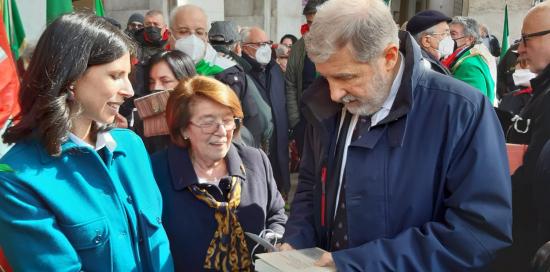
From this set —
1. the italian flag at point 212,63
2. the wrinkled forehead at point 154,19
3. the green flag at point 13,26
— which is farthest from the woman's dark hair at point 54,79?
the wrinkled forehead at point 154,19

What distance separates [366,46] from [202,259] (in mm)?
1331

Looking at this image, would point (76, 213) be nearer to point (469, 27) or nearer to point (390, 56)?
point (390, 56)

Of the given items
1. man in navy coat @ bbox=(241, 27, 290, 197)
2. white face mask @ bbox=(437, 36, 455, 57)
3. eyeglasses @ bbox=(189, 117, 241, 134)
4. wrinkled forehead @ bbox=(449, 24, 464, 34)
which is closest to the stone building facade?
man in navy coat @ bbox=(241, 27, 290, 197)

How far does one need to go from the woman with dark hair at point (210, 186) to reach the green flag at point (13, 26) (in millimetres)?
2120

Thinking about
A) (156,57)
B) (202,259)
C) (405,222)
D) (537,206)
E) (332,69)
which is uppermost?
(332,69)

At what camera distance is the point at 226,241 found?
2529 mm

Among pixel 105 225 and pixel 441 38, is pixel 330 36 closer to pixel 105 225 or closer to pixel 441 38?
pixel 105 225

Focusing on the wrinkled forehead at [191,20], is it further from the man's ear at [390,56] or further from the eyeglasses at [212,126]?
the man's ear at [390,56]

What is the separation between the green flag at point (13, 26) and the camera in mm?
4039

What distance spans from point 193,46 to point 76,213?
9.97 ft

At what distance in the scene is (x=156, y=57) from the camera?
11.6 feet

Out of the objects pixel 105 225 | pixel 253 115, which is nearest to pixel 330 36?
pixel 105 225

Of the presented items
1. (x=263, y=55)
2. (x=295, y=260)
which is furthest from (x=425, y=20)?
(x=295, y=260)

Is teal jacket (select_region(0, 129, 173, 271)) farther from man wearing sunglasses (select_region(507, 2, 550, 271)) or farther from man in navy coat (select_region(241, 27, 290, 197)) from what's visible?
man in navy coat (select_region(241, 27, 290, 197))
